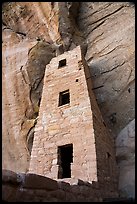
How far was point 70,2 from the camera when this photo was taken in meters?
13.4

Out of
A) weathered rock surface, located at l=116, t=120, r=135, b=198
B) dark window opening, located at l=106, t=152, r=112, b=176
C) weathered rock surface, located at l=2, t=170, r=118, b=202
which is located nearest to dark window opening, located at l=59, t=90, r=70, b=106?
weathered rock surface, located at l=116, t=120, r=135, b=198

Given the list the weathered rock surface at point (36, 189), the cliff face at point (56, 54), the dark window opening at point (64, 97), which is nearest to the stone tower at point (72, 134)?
the dark window opening at point (64, 97)

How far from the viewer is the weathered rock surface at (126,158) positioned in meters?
8.23

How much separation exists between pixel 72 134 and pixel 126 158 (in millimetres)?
2144

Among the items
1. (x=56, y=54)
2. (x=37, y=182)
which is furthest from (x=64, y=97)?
(x=37, y=182)

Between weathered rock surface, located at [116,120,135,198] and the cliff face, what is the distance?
36cm

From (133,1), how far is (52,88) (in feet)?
19.0

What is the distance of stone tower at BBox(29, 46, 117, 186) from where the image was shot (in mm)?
7625

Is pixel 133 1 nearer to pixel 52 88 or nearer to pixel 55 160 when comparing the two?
pixel 52 88

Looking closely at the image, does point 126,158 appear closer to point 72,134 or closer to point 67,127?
point 72,134

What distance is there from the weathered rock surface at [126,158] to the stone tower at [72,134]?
28 centimetres

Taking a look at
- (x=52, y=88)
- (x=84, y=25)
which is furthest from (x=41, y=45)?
(x=52, y=88)

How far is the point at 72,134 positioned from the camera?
8328 millimetres

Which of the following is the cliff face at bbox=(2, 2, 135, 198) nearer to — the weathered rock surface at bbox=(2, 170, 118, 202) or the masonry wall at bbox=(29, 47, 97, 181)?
the masonry wall at bbox=(29, 47, 97, 181)
